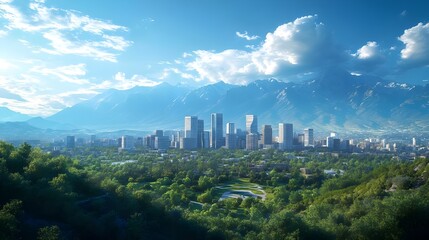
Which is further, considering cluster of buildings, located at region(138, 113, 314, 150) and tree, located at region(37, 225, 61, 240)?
cluster of buildings, located at region(138, 113, 314, 150)

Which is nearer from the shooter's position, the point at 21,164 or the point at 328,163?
the point at 21,164

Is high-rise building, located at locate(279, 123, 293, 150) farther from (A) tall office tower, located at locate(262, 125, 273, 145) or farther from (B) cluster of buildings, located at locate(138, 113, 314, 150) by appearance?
(A) tall office tower, located at locate(262, 125, 273, 145)

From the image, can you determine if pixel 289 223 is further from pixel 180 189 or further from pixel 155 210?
pixel 180 189

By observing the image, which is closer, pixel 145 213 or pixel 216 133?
pixel 145 213

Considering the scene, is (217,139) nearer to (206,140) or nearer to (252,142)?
(206,140)

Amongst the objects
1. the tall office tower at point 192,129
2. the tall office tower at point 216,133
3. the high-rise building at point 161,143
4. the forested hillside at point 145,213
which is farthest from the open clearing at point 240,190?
the tall office tower at point 216,133

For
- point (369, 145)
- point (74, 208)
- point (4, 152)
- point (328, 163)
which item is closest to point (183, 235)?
point (74, 208)

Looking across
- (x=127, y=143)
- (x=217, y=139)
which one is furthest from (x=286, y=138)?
(x=127, y=143)

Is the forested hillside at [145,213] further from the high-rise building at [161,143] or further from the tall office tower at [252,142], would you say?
the high-rise building at [161,143]

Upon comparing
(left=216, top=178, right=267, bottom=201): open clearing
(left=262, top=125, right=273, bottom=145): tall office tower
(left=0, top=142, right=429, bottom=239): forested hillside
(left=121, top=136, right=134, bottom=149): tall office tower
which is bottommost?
(left=216, top=178, right=267, bottom=201): open clearing

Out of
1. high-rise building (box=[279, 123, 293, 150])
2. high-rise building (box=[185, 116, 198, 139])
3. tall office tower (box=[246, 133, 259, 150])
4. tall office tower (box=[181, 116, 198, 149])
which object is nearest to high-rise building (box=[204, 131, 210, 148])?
tall office tower (box=[181, 116, 198, 149])

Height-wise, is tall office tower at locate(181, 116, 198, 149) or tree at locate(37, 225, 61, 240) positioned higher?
tall office tower at locate(181, 116, 198, 149)
